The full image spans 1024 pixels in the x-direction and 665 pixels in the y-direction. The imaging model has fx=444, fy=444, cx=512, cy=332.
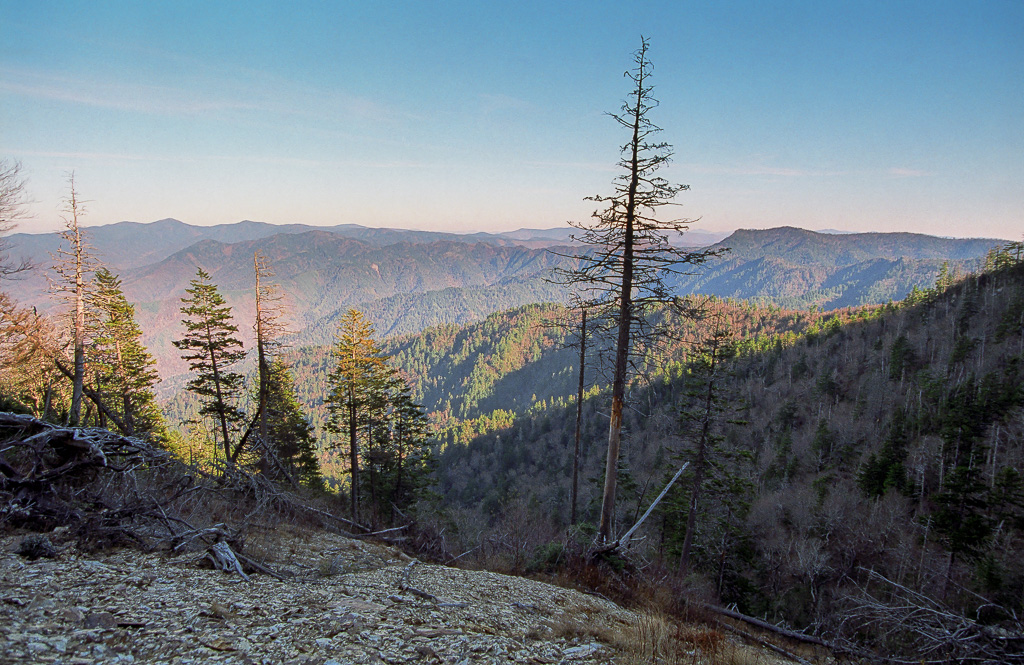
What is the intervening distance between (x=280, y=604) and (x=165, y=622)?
3.65ft

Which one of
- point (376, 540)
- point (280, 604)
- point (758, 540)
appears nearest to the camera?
point (280, 604)

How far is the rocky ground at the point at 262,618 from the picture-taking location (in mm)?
3975

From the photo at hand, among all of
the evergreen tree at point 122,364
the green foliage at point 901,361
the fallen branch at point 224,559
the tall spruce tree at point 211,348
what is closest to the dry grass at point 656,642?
the fallen branch at point 224,559

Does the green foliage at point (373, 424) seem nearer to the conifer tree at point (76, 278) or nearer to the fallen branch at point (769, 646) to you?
the conifer tree at point (76, 278)

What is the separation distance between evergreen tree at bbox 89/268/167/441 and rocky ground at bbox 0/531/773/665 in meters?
19.6

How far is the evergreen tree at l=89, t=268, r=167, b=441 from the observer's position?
21.3 metres

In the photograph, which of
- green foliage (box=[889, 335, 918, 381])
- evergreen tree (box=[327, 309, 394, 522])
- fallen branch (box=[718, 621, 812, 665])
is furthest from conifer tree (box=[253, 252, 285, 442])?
green foliage (box=[889, 335, 918, 381])

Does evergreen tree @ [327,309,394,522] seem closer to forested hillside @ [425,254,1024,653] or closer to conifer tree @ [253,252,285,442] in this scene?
conifer tree @ [253,252,285,442]

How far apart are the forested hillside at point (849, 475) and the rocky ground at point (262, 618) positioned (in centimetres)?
446

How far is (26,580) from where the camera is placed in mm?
4570

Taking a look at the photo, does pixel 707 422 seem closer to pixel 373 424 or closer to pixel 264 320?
pixel 373 424

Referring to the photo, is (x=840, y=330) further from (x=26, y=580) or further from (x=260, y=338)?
(x=26, y=580)

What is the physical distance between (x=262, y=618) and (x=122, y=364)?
24205 mm

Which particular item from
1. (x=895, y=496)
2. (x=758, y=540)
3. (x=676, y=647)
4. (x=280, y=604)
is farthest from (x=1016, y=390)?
(x=280, y=604)
